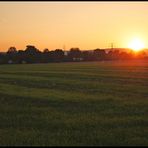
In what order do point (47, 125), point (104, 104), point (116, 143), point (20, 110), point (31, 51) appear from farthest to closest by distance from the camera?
point (31, 51), point (104, 104), point (20, 110), point (47, 125), point (116, 143)

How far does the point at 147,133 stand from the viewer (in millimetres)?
12055

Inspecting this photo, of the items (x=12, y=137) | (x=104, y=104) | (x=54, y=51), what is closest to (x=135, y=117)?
(x=104, y=104)

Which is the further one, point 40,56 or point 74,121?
point 40,56

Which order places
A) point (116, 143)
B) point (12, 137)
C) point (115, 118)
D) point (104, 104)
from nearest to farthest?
1. point (116, 143)
2. point (12, 137)
3. point (115, 118)
4. point (104, 104)

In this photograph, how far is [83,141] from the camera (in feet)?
36.6

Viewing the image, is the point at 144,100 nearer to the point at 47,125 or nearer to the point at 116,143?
the point at 47,125

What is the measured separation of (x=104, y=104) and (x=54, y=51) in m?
148

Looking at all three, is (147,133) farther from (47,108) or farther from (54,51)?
(54,51)

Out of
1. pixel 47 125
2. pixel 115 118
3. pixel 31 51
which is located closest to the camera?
pixel 47 125

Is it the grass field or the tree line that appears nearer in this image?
the grass field

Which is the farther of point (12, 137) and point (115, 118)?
point (115, 118)

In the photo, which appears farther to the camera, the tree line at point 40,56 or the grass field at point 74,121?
the tree line at point 40,56

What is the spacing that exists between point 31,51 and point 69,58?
64.3ft

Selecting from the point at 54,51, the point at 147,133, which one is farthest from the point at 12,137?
the point at 54,51
